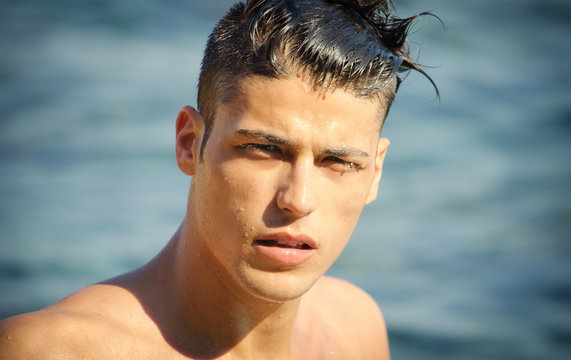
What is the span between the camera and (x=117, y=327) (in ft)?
9.05

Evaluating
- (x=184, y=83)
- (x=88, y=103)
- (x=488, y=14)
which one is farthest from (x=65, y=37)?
(x=488, y=14)

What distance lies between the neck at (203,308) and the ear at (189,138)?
0.30 meters

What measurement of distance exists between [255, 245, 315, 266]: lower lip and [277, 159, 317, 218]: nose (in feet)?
0.50

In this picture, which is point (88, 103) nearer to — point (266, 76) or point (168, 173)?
point (168, 173)

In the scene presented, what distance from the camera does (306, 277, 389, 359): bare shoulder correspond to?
3.89m

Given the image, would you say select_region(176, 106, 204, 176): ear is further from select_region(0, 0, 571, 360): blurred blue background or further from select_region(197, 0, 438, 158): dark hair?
select_region(0, 0, 571, 360): blurred blue background

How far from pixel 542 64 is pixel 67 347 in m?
10.2

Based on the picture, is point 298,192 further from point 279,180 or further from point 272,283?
point 272,283

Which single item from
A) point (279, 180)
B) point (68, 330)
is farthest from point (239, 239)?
point (68, 330)

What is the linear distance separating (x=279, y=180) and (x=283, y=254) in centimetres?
29

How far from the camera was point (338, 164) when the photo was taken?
2.82m

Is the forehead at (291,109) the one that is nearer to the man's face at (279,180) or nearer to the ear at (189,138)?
the man's face at (279,180)

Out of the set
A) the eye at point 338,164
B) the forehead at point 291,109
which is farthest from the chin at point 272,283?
the forehead at point 291,109

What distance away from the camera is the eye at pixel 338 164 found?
2.79 metres
